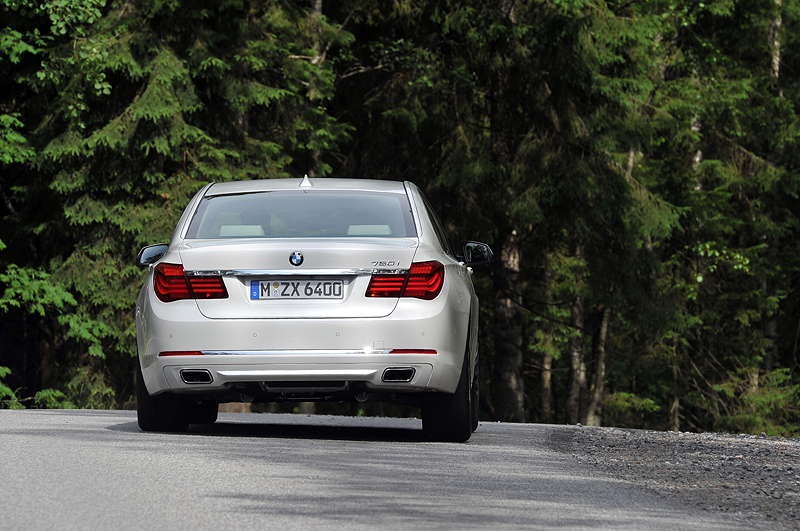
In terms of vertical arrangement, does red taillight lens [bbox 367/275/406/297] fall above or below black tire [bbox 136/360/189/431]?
above

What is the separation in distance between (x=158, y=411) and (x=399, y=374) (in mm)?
2077

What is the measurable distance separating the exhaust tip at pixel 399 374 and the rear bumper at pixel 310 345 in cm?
2

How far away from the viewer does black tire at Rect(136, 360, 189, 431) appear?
11.1 m

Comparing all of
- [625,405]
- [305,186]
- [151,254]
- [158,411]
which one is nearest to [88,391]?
[158,411]

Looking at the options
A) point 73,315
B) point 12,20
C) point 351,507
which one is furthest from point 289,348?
point 12,20

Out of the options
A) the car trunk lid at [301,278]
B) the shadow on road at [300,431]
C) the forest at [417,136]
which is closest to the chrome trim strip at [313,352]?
the car trunk lid at [301,278]

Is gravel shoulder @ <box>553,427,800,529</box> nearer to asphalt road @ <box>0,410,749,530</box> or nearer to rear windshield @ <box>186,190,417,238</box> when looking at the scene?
asphalt road @ <box>0,410,749,530</box>

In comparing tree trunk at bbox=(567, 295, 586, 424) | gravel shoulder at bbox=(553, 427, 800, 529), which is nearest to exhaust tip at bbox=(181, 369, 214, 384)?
gravel shoulder at bbox=(553, 427, 800, 529)

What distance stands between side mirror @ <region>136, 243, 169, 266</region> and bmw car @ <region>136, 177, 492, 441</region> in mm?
193

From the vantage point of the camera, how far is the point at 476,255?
11.6m

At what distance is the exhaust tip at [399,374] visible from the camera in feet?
33.9

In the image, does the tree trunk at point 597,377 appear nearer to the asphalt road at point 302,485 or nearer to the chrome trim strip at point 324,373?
the asphalt road at point 302,485

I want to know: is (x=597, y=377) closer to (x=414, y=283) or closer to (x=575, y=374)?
(x=575, y=374)

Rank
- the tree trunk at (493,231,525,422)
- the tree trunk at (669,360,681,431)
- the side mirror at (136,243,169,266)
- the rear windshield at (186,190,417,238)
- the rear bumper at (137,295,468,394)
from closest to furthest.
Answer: the rear bumper at (137,295,468,394), the rear windshield at (186,190,417,238), the side mirror at (136,243,169,266), the tree trunk at (493,231,525,422), the tree trunk at (669,360,681,431)
